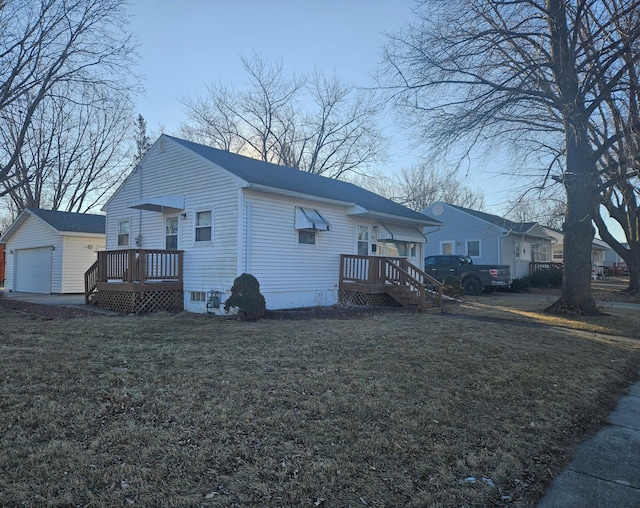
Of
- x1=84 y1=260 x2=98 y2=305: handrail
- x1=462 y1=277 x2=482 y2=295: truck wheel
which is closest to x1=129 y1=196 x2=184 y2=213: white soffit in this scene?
x1=84 y1=260 x2=98 y2=305: handrail

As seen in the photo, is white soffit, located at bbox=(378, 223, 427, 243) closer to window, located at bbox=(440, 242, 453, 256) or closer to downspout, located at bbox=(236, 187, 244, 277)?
downspout, located at bbox=(236, 187, 244, 277)

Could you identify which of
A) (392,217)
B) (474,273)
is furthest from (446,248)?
(392,217)

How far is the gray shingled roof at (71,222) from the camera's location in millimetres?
19109

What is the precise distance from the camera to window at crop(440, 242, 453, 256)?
91.8ft

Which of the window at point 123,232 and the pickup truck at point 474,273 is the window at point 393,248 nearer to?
the pickup truck at point 474,273

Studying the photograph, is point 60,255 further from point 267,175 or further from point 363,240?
point 363,240

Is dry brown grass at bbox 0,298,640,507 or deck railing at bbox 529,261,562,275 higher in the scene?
deck railing at bbox 529,261,562,275

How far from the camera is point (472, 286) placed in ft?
68.2

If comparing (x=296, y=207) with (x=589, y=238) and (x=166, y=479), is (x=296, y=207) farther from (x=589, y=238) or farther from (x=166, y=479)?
(x=166, y=479)

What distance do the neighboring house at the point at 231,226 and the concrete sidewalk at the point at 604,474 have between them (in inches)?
338

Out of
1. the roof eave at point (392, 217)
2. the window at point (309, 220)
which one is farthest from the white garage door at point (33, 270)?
the roof eave at point (392, 217)

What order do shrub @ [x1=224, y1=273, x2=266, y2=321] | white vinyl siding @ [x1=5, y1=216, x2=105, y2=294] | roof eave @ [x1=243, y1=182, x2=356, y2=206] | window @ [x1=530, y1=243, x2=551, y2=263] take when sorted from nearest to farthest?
shrub @ [x1=224, y1=273, x2=266, y2=321], roof eave @ [x1=243, y1=182, x2=356, y2=206], white vinyl siding @ [x1=5, y1=216, x2=105, y2=294], window @ [x1=530, y1=243, x2=551, y2=263]

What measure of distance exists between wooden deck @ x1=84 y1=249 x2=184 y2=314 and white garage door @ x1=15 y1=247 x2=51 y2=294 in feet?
27.6

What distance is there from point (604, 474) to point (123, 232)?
Answer: 14762 millimetres
